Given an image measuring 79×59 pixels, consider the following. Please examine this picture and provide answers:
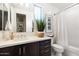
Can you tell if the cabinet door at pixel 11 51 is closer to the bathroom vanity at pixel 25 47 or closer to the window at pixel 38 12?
the bathroom vanity at pixel 25 47

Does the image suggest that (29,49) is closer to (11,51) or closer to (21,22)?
(11,51)

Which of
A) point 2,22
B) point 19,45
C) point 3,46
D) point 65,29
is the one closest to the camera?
point 3,46

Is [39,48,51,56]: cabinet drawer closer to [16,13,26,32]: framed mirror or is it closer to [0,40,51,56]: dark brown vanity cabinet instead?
[0,40,51,56]: dark brown vanity cabinet

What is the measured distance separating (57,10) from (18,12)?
1608 millimetres

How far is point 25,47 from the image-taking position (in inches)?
67.4

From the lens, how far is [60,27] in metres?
3.11

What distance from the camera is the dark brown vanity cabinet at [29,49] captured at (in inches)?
56.8

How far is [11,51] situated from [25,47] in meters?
0.30

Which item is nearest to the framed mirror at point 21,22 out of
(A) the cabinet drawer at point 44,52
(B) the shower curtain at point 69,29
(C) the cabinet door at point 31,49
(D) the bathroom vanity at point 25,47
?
(D) the bathroom vanity at point 25,47

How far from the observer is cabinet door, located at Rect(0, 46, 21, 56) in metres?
1.40

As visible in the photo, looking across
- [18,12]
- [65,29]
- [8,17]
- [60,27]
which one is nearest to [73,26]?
[65,29]

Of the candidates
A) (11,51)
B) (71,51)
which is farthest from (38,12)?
(11,51)

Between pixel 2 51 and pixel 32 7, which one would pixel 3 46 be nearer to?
pixel 2 51

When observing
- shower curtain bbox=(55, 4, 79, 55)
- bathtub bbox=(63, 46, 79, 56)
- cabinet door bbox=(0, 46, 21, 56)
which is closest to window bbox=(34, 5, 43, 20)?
shower curtain bbox=(55, 4, 79, 55)
